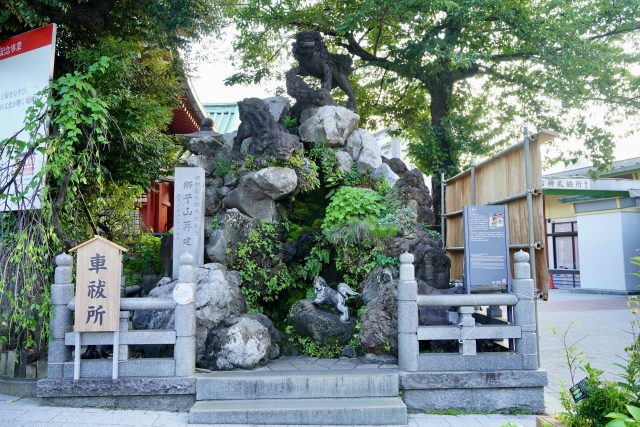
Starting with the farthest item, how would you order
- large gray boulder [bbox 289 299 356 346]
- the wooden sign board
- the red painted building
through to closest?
the red painted building
large gray boulder [bbox 289 299 356 346]
the wooden sign board

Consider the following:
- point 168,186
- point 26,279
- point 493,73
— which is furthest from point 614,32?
point 168,186

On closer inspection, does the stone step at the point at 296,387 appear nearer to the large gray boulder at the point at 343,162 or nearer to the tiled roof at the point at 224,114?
the large gray boulder at the point at 343,162

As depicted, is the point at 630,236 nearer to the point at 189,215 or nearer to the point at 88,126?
the point at 189,215

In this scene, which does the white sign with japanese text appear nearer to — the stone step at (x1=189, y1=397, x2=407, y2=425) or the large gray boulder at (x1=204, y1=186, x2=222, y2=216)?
the large gray boulder at (x1=204, y1=186, x2=222, y2=216)

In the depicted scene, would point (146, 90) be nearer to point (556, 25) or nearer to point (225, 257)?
point (225, 257)

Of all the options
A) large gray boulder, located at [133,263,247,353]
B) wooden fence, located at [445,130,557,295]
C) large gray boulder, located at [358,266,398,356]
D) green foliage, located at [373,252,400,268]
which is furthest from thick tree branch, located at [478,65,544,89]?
large gray boulder, located at [133,263,247,353]

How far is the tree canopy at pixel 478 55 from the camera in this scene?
1109 centimetres

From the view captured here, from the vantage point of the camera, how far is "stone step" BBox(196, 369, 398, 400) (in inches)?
237

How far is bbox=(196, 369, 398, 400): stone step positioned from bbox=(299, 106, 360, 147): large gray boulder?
17.8 ft

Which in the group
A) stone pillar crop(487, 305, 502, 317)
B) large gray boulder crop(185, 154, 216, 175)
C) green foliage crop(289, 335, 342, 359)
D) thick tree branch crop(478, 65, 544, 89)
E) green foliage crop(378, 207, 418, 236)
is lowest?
green foliage crop(289, 335, 342, 359)

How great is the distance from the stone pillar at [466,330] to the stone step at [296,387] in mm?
1002

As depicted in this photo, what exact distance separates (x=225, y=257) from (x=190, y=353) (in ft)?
8.08

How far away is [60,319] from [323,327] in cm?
372

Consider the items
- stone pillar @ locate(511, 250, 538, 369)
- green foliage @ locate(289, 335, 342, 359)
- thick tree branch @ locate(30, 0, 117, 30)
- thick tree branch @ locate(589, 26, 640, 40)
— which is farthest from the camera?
thick tree branch @ locate(589, 26, 640, 40)
